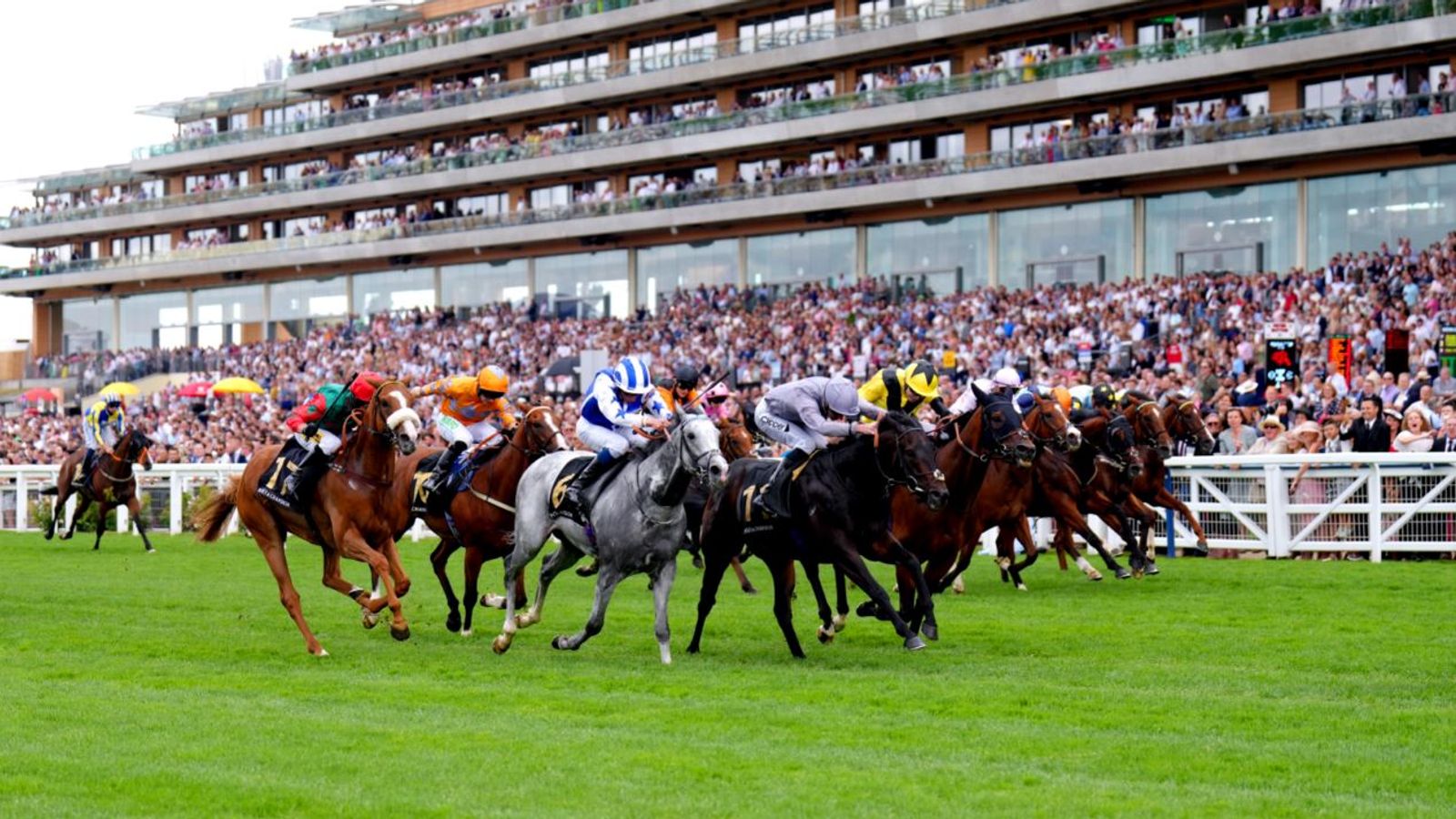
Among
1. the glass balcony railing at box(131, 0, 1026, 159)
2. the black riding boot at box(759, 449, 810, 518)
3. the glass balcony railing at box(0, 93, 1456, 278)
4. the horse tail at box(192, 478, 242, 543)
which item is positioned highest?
the glass balcony railing at box(131, 0, 1026, 159)

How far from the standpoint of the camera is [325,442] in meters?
12.7

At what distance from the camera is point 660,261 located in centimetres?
5338

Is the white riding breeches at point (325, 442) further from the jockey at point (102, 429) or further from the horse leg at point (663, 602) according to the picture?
the jockey at point (102, 429)

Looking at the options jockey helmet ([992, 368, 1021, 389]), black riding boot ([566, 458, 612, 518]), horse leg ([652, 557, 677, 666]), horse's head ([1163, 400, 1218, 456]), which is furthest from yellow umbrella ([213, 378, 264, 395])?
horse leg ([652, 557, 677, 666])

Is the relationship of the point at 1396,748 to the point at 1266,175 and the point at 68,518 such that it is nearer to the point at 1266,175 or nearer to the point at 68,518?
the point at 68,518

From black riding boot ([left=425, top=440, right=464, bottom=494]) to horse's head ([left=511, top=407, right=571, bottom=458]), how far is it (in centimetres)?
50

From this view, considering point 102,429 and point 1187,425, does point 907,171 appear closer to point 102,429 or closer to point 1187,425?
point 102,429

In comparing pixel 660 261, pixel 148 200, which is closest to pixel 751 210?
pixel 660 261

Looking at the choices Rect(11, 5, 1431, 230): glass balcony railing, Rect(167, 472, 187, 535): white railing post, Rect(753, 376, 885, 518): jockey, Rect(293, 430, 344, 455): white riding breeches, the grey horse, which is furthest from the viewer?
Rect(11, 5, 1431, 230): glass balcony railing

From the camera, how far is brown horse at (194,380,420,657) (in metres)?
12.3

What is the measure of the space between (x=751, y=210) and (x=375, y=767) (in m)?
42.3

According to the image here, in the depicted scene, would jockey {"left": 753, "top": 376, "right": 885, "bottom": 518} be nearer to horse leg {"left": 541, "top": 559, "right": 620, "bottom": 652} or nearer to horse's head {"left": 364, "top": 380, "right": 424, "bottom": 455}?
horse leg {"left": 541, "top": 559, "right": 620, "bottom": 652}

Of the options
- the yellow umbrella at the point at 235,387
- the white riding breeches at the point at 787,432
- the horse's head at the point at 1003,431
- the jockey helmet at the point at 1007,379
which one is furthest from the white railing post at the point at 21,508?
the horse's head at the point at 1003,431

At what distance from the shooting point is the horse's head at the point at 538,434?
43.6 ft
